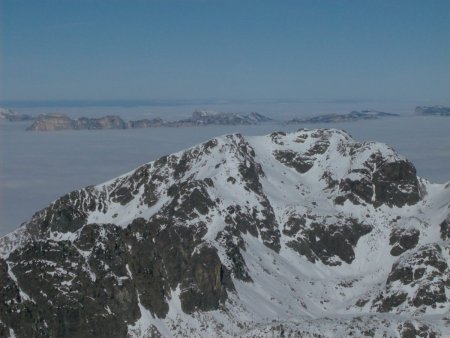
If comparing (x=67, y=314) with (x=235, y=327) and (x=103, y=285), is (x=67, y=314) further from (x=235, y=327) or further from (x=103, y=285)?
(x=235, y=327)

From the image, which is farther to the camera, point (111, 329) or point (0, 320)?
point (111, 329)

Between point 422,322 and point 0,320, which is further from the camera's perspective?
point 422,322

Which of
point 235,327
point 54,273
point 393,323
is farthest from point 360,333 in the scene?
point 54,273

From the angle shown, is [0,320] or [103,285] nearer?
[0,320]

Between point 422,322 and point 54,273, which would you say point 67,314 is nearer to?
point 54,273

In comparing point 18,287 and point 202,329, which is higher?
point 18,287

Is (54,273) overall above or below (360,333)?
above

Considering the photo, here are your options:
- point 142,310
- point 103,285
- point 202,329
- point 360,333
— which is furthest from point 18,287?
point 360,333

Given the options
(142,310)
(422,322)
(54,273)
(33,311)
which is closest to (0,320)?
(33,311)
